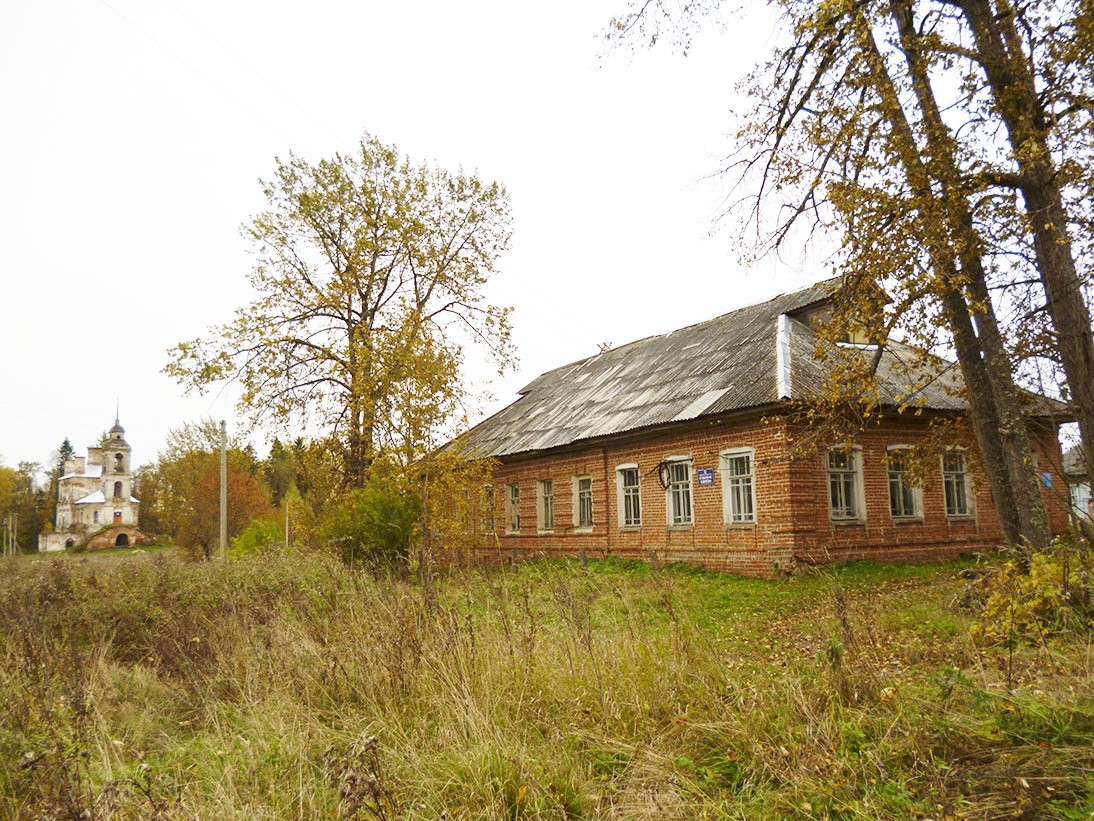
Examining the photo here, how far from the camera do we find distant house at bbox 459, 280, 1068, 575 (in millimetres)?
14242

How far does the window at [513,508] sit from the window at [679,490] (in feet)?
23.4

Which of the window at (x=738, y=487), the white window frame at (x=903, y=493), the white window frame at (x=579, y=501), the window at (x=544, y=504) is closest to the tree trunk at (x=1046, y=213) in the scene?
the window at (x=738, y=487)

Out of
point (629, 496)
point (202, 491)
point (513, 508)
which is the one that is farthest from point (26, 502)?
point (629, 496)

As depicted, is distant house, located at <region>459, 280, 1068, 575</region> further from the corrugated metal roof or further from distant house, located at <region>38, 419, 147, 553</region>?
distant house, located at <region>38, 419, 147, 553</region>

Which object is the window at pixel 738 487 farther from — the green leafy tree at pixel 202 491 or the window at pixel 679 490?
the green leafy tree at pixel 202 491

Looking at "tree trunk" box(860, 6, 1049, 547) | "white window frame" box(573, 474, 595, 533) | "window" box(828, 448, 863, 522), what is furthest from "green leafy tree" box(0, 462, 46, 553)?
"tree trunk" box(860, 6, 1049, 547)

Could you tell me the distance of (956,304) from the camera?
8727mm

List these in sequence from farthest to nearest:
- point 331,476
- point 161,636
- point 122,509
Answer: point 122,509 < point 331,476 < point 161,636

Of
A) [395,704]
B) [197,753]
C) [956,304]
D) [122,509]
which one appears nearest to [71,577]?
[197,753]

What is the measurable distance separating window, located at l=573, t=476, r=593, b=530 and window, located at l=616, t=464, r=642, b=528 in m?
1.37

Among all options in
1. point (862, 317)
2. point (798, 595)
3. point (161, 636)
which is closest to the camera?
point (161, 636)

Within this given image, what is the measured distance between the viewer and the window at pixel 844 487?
15.0 meters

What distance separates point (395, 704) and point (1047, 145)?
7.86m

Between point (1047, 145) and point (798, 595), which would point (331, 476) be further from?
point (1047, 145)
